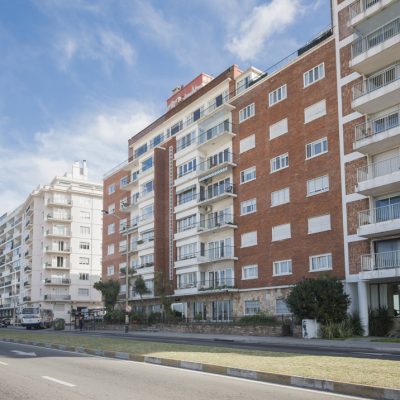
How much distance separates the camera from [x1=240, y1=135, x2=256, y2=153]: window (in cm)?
4434

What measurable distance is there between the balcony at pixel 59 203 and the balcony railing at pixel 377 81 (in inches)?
2622

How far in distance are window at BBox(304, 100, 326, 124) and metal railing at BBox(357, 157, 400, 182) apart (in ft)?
20.0

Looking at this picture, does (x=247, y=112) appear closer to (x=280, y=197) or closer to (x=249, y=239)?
(x=280, y=197)

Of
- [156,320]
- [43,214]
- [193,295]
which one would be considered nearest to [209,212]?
[193,295]

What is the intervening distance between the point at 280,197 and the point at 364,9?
14.3 m

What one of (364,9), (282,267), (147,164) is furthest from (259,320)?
(147,164)

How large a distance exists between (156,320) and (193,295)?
4.01 m

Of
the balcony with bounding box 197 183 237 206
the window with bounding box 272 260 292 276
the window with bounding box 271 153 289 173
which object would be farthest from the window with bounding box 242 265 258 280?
the window with bounding box 271 153 289 173

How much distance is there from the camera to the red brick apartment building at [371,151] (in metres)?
30.7

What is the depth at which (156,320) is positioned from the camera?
158 ft

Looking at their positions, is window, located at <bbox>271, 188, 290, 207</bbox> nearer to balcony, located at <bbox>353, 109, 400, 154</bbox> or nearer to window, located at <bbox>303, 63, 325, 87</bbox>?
balcony, located at <bbox>353, 109, 400, 154</bbox>

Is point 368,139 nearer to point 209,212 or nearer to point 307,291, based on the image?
point 307,291

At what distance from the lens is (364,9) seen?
34094mm

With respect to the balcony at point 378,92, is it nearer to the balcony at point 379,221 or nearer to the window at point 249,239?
the balcony at point 379,221
